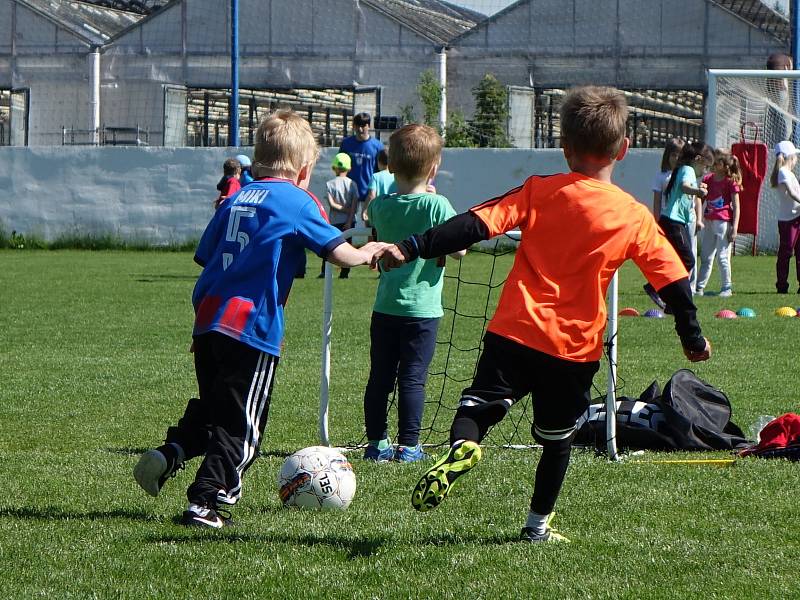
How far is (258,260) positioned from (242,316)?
0.73 ft

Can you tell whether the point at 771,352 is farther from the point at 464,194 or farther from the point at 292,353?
the point at 464,194

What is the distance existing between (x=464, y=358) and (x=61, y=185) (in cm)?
1754

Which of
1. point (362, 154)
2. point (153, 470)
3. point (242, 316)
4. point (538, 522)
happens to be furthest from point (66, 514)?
point (362, 154)

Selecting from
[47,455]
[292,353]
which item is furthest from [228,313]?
[292,353]

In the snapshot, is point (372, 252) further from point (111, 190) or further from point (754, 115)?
Answer: point (111, 190)

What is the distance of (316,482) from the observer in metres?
4.91

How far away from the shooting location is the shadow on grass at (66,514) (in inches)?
183

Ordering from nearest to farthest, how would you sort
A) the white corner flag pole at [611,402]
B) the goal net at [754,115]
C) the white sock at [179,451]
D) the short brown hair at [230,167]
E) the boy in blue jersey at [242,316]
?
the boy in blue jersey at [242,316] < the white sock at [179,451] < the white corner flag pole at [611,402] < the short brown hair at [230,167] < the goal net at [754,115]

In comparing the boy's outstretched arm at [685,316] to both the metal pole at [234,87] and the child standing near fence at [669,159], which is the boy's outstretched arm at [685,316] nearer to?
the child standing near fence at [669,159]

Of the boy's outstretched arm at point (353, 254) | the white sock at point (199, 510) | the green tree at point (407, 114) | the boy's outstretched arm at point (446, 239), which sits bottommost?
the white sock at point (199, 510)

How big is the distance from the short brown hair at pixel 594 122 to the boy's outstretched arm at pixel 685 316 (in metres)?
0.53

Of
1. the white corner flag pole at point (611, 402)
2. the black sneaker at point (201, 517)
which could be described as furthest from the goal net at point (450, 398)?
the black sneaker at point (201, 517)

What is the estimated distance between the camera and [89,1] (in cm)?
3959

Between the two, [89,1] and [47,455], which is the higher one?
[89,1]
